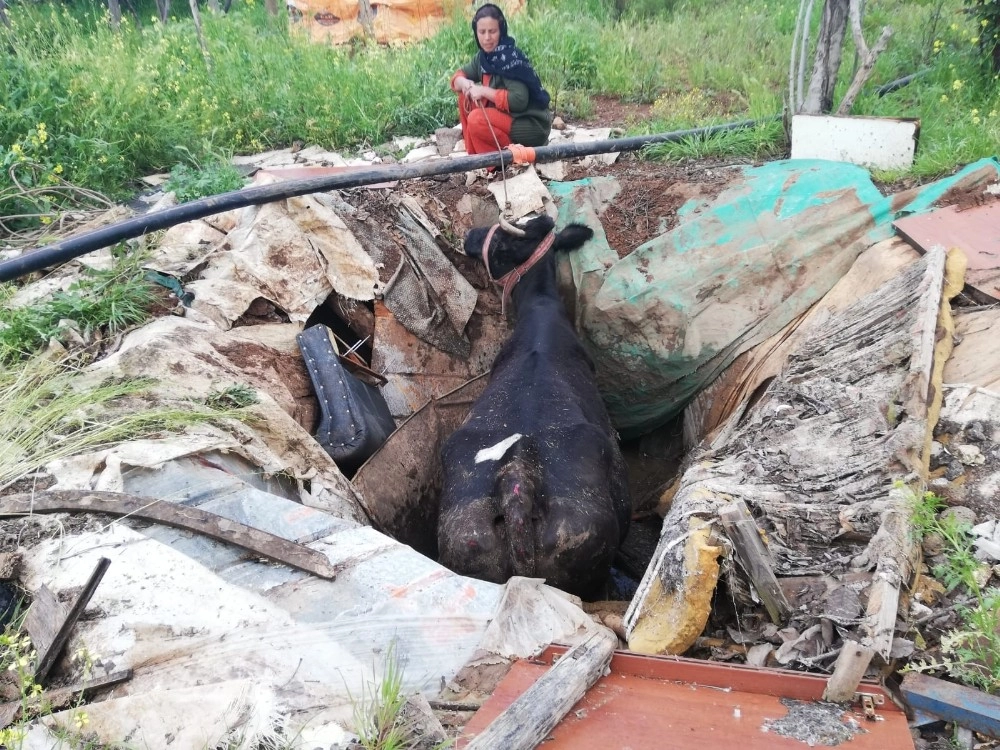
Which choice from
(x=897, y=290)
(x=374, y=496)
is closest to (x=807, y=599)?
(x=897, y=290)

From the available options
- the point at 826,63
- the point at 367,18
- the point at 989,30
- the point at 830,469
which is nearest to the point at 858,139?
the point at 826,63

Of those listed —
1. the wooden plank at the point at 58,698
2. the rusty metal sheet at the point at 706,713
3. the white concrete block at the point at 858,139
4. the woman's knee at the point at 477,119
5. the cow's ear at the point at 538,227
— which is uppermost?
the woman's knee at the point at 477,119

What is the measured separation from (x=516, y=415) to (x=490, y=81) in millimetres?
3271

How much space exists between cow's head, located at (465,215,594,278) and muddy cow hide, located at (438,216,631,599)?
0.86 meters

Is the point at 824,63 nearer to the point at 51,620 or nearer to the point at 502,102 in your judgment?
the point at 502,102

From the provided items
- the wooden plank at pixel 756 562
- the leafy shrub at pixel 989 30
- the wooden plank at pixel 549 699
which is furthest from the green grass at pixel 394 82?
the wooden plank at pixel 549 699

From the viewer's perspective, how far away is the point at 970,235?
410 centimetres

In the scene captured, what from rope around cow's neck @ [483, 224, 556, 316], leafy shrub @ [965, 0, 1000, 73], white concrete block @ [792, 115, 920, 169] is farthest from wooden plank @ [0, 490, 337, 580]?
leafy shrub @ [965, 0, 1000, 73]

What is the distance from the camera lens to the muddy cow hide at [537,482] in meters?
3.46

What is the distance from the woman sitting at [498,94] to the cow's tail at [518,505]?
3067mm

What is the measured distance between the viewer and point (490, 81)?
6.14 m

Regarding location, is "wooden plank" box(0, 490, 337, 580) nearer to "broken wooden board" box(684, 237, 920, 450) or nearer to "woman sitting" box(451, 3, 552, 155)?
"broken wooden board" box(684, 237, 920, 450)

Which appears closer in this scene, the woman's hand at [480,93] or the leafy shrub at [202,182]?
the leafy shrub at [202,182]

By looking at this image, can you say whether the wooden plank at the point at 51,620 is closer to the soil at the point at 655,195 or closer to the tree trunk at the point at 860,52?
the soil at the point at 655,195
